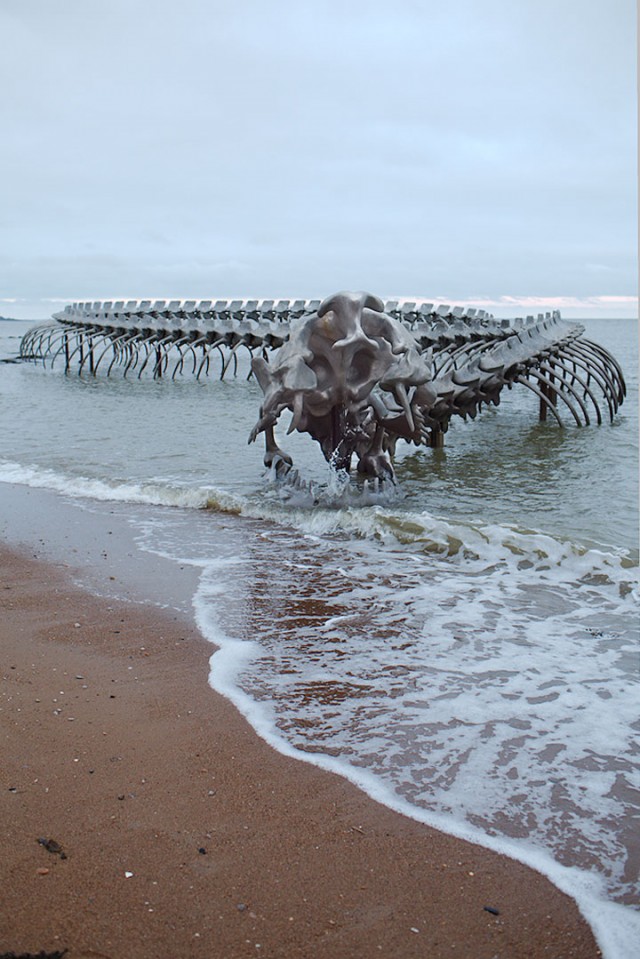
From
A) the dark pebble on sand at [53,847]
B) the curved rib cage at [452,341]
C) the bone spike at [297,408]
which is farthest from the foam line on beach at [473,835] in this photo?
the curved rib cage at [452,341]

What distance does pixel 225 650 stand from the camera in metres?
4.90

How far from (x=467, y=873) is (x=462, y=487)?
298 inches

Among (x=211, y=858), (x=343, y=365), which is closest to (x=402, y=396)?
(x=343, y=365)

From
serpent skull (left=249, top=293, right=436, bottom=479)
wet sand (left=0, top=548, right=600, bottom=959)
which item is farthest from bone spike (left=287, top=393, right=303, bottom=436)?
wet sand (left=0, top=548, right=600, bottom=959)

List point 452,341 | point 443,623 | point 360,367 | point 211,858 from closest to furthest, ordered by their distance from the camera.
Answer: point 211,858 < point 443,623 < point 360,367 < point 452,341

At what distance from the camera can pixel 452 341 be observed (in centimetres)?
1972

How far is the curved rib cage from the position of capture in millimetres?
12867

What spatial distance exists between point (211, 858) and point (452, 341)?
58.2ft

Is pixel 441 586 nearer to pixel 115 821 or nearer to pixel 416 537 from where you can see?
pixel 416 537

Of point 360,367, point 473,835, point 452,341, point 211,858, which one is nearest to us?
point 211,858

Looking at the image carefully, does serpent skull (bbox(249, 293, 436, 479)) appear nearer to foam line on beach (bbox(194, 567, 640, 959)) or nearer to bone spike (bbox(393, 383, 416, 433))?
bone spike (bbox(393, 383, 416, 433))

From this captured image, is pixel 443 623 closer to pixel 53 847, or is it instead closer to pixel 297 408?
pixel 53 847

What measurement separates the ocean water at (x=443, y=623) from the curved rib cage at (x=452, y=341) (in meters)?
1.17

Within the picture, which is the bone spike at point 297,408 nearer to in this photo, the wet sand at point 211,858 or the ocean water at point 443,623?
the ocean water at point 443,623
